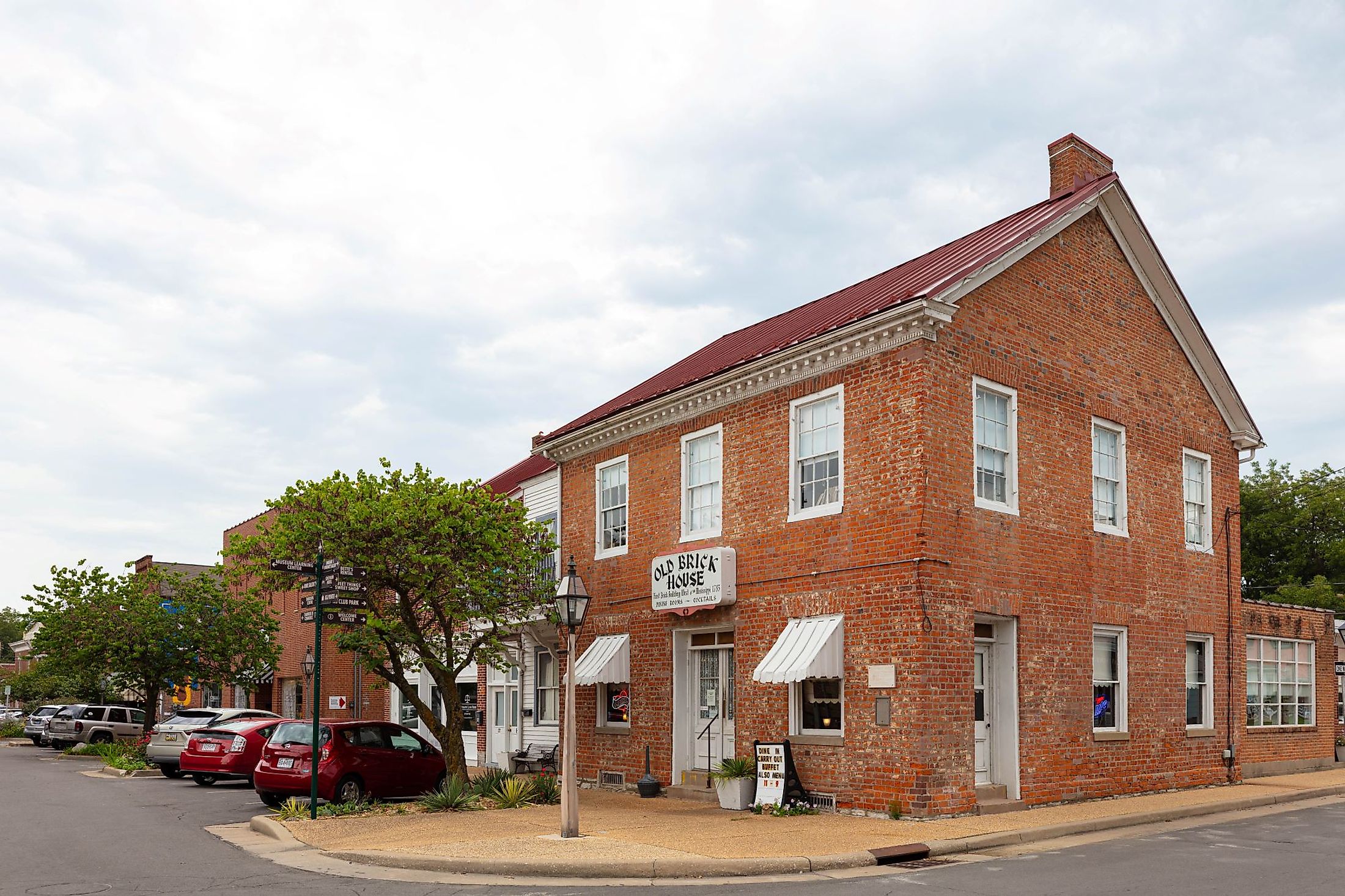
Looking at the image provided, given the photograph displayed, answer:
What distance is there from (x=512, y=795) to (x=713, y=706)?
3550mm

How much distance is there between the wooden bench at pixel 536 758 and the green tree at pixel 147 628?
11207 mm

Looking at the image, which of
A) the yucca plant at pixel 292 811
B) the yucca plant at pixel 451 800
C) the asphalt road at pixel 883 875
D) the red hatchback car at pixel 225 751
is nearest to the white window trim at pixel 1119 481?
the asphalt road at pixel 883 875

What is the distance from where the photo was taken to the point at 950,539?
15.8 metres

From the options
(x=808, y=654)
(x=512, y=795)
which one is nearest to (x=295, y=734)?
(x=512, y=795)

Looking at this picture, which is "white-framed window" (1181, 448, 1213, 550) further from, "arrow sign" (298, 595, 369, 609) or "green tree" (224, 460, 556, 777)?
"arrow sign" (298, 595, 369, 609)

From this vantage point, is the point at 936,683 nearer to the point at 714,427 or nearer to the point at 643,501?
the point at 714,427

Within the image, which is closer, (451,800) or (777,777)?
(777,777)

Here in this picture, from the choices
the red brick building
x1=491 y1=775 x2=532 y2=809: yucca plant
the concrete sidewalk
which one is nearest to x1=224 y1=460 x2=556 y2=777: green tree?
x1=491 y1=775 x2=532 y2=809: yucca plant

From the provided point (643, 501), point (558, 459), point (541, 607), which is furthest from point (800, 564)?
point (558, 459)

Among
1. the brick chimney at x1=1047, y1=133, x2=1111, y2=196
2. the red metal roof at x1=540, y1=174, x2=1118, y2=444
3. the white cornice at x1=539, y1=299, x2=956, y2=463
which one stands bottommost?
the white cornice at x1=539, y1=299, x2=956, y2=463

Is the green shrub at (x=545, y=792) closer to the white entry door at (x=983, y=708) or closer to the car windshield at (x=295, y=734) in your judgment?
the car windshield at (x=295, y=734)

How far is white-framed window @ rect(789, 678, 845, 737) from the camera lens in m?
16.5

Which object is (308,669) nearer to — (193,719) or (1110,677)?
(193,719)

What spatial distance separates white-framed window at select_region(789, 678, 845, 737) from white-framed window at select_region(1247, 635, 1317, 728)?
10.8m
